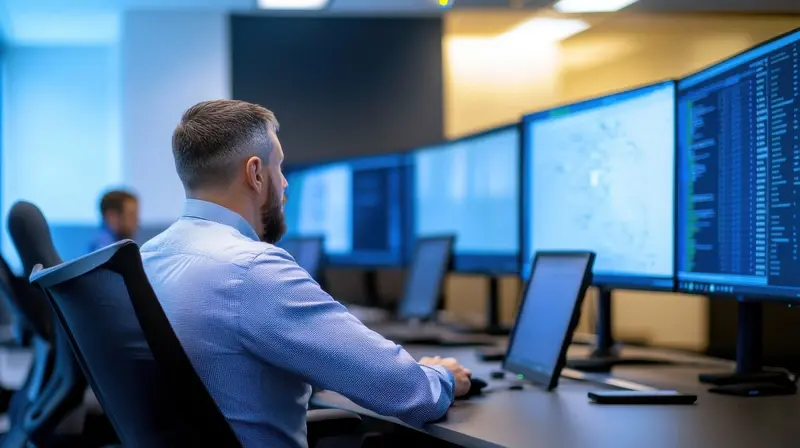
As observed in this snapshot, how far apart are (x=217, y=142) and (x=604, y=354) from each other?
3.99 feet

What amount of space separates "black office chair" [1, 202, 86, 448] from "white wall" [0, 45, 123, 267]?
4.08 meters

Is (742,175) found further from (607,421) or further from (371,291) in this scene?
(371,291)

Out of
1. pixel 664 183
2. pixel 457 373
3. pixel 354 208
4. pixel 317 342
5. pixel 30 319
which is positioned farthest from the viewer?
pixel 354 208

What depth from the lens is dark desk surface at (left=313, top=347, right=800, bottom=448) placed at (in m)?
1.37

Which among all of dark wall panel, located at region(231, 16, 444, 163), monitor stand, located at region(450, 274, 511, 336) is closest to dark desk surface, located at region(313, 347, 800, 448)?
monitor stand, located at region(450, 274, 511, 336)

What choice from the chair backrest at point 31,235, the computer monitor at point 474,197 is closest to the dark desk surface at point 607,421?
the chair backrest at point 31,235

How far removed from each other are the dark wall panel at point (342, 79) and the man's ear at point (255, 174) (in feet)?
13.4

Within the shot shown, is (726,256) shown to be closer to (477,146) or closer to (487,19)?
(477,146)

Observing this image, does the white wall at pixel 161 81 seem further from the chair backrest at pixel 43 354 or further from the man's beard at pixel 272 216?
the man's beard at pixel 272 216

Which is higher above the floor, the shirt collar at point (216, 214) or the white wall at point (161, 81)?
the white wall at point (161, 81)

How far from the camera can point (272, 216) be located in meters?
1.73

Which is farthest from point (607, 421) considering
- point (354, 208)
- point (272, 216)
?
point (354, 208)

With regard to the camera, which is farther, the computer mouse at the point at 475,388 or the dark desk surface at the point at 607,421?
the computer mouse at the point at 475,388

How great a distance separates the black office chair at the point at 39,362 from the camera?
7.69ft
